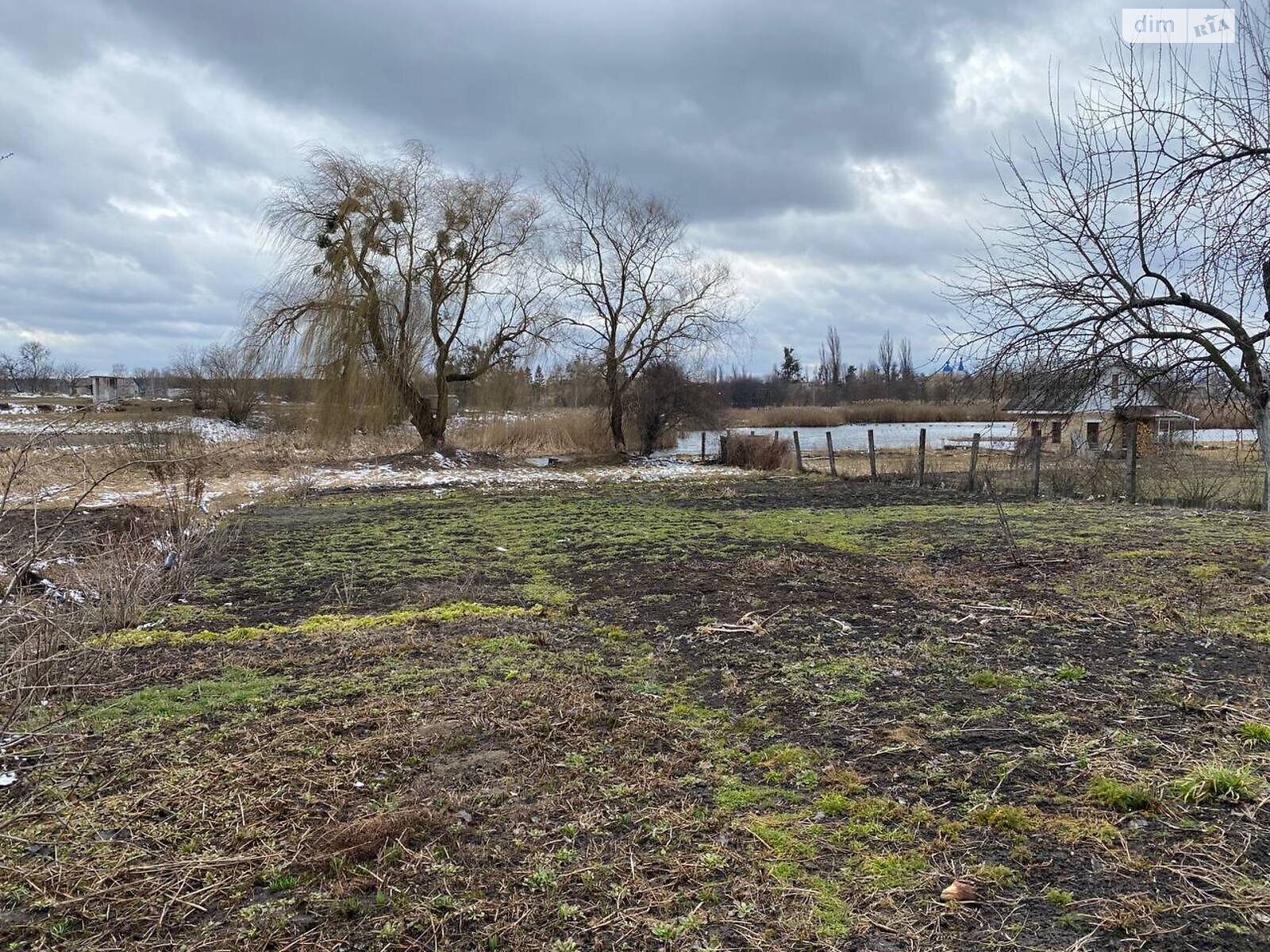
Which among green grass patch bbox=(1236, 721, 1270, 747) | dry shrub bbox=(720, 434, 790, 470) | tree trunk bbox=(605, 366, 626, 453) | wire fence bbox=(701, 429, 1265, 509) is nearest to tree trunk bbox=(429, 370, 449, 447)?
tree trunk bbox=(605, 366, 626, 453)

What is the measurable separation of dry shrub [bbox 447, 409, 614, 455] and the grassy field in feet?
68.8

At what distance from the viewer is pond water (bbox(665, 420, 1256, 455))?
97.5ft

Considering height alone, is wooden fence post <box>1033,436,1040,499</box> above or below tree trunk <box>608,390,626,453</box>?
below

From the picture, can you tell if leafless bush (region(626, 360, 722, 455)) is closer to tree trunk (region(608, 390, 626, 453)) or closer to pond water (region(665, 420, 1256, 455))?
tree trunk (region(608, 390, 626, 453))

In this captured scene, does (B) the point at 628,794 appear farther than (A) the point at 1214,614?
No

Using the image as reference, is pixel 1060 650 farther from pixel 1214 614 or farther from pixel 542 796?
pixel 542 796

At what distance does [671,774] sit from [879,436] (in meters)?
41.5

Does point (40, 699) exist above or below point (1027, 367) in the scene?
below

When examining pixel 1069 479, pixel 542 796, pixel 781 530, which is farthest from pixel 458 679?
pixel 1069 479

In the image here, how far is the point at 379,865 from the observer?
2.49m

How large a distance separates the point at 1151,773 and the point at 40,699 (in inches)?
192

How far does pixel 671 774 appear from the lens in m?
3.12

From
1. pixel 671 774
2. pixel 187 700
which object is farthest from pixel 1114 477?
pixel 187 700

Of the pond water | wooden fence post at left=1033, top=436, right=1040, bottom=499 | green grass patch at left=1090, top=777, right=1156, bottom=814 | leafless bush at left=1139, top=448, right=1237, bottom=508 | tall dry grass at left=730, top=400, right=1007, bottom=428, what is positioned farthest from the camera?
tall dry grass at left=730, top=400, right=1007, bottom=428
